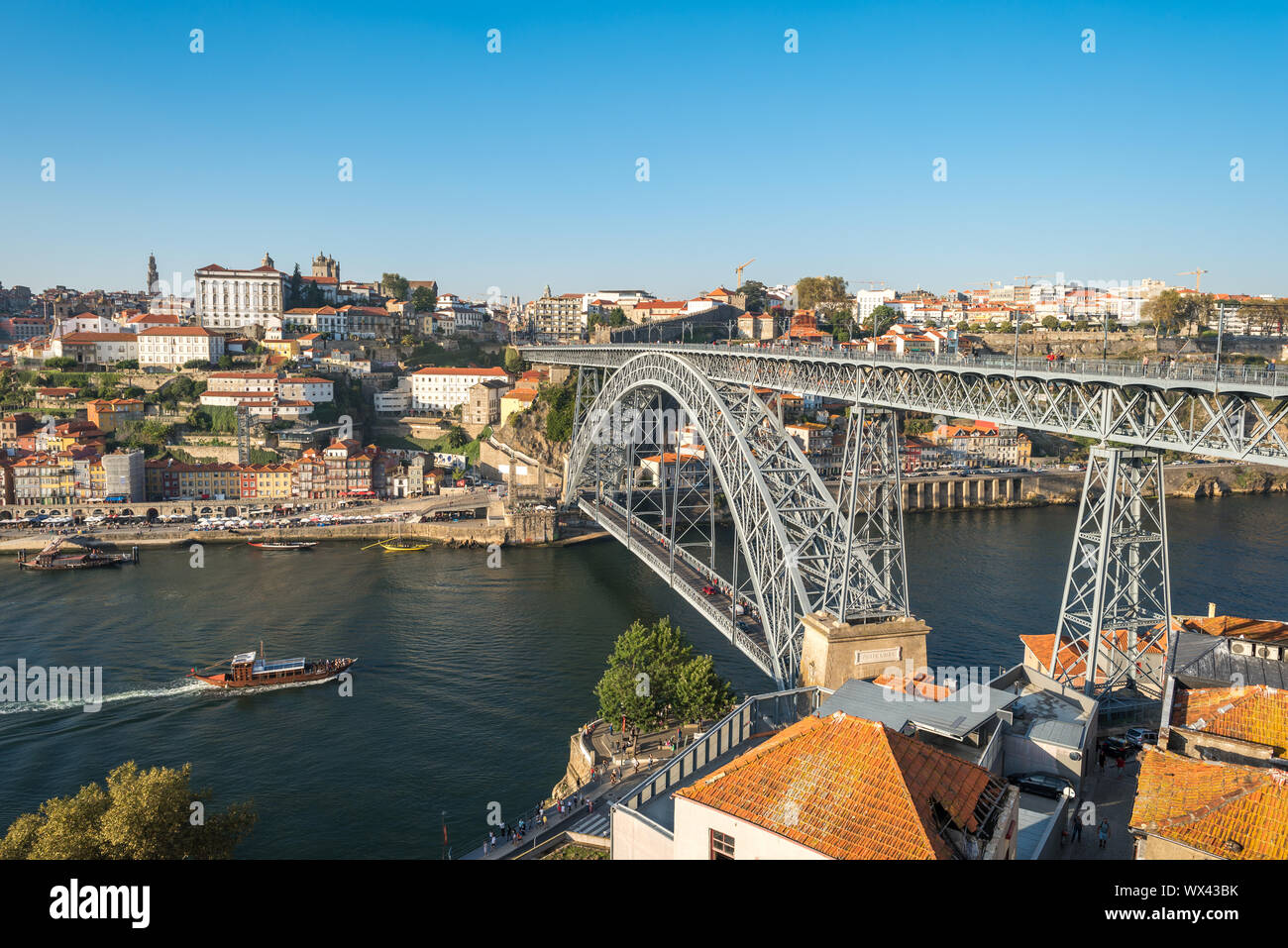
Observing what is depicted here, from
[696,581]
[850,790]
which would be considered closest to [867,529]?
[850,790]

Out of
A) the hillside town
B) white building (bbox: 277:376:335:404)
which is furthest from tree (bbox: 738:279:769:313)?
white building (bbox: 277:376:335:404)

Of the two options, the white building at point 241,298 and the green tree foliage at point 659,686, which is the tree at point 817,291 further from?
the green tree foliage at point 659,686

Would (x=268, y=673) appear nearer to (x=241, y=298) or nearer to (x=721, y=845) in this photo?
(x=721, y=845)

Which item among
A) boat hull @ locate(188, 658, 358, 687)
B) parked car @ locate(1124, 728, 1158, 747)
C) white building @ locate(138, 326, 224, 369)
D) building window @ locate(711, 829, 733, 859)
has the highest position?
white building @ locate(138, 326, 224, 369)

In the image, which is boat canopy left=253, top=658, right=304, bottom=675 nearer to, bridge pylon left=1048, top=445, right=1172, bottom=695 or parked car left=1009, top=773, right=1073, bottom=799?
bridge pylon left=1048, top=445, right=1172, bottom=695

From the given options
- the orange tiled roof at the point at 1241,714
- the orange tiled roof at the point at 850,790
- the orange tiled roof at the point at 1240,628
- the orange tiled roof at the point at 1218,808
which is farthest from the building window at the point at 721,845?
the orange tiled roof at the point at 1240,628
